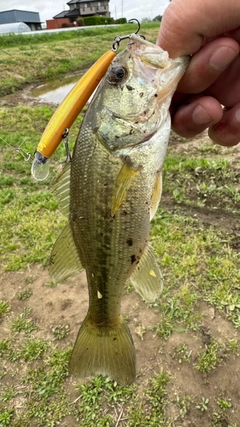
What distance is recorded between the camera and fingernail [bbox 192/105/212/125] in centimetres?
204

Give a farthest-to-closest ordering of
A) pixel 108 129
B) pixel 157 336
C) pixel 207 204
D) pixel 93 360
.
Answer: pixel 207 204 → pixel 157 336 → pixel 93 360 → pixel 108 129

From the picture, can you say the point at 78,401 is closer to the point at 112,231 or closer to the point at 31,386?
the point at 31,386

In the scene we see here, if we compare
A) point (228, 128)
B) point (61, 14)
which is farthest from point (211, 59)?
point (61, 14)

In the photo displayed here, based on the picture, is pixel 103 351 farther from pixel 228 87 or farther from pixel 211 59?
pixel 228 87

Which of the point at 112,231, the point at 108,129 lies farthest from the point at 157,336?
the point at 108,129

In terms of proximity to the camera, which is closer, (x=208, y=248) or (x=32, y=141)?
(x=208, y=248)

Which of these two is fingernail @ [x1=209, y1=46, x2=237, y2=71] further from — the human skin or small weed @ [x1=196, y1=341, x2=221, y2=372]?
small weed @ [x1=196, y1=341, x2=221, y2=372]

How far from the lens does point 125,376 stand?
6.72 feet

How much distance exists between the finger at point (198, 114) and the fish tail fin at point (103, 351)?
115 cm

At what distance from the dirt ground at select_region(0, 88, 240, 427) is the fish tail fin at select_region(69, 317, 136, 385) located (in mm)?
1137

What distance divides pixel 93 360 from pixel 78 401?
1214 millimetres

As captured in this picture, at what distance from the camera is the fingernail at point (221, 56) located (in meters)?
1.77

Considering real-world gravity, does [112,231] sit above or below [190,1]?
below

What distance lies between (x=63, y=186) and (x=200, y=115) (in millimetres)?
823
